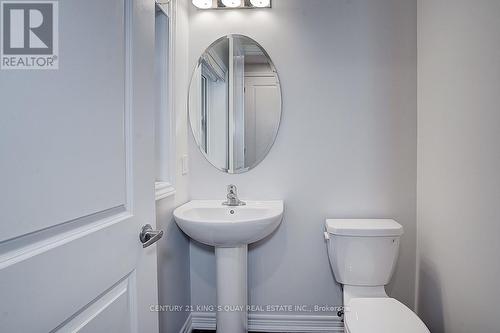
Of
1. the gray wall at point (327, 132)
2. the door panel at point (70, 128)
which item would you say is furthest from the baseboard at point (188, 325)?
the door panel at point (70, 128)

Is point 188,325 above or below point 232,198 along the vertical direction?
below

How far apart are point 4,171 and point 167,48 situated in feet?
4.18

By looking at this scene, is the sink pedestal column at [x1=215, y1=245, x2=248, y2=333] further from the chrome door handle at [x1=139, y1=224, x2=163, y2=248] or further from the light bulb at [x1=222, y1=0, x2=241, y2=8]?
the light bulb at [x1=222, y1=0, x2=241, y2=8]

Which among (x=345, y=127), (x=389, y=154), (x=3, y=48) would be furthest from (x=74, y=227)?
(x=389, y=154)

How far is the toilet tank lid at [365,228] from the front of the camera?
142 centimetres

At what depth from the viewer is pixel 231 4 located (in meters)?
1.68

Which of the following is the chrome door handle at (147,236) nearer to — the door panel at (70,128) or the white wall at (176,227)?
the door panel at (70,128)

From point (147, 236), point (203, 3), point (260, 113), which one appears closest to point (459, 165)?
point (260, 113)

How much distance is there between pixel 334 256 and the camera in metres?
1.50

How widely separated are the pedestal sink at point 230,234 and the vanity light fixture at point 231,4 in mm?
1189

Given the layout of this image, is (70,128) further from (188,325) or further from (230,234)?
(188,325)

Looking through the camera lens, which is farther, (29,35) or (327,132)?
→ (327,132)

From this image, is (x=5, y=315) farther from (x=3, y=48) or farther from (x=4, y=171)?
(x=3, y=48)

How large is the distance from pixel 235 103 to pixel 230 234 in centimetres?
84
